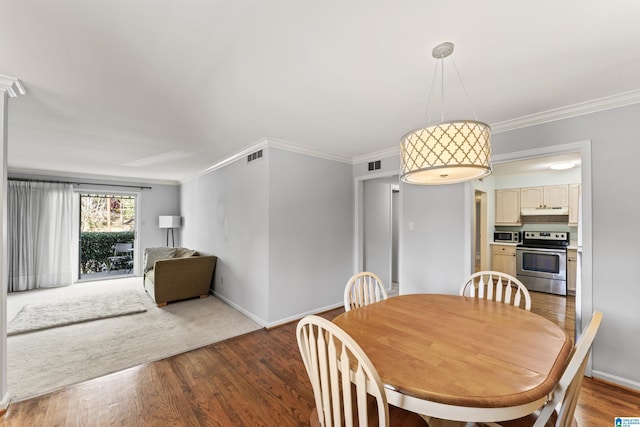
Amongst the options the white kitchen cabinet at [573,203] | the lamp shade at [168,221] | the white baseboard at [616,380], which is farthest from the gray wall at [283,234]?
the white kitchen cabinet at [573,203]

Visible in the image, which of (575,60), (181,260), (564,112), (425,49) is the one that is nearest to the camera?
(425,49)

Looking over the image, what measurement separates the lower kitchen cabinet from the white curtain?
8692 mm

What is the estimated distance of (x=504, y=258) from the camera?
5.43 metres

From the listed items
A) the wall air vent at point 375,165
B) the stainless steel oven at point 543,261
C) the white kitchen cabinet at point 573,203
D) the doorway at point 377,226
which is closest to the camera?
the wall air vent at point 375,165

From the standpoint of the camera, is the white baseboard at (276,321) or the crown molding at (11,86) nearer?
the crown molding at (11,86)

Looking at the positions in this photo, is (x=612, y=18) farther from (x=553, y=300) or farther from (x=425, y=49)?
(x=553, y=300)

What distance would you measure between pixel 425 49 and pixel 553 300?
4.93m

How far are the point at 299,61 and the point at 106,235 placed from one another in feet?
22.6

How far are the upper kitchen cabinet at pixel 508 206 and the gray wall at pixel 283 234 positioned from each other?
361 cm

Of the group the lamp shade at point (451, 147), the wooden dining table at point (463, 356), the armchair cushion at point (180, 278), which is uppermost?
the lamp shade at point (451, 147)

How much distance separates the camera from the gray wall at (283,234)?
3.43 meters

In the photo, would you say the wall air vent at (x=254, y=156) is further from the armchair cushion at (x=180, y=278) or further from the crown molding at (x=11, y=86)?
the crown molding at (x=11, y=86)

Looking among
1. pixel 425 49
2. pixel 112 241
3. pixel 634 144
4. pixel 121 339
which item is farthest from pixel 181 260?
pixel 634 144

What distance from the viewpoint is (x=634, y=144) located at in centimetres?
214
